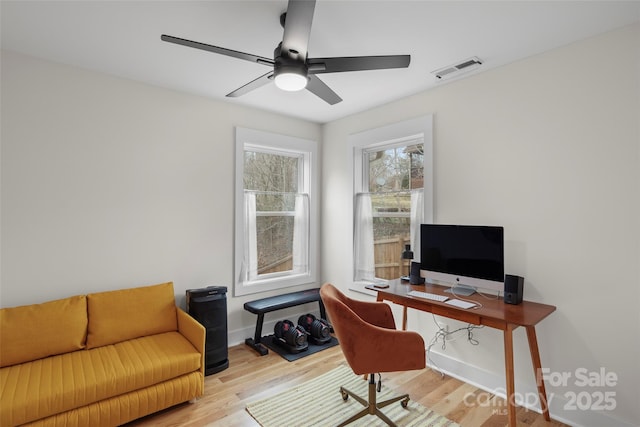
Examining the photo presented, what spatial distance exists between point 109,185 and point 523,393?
3.73 meters

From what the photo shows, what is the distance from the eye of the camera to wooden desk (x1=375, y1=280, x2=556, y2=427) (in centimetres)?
196

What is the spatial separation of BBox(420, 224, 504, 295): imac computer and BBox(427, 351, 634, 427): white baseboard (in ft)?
2.28

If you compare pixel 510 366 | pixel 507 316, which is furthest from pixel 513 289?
pixel 510 366

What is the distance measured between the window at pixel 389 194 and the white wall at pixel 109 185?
1422 mm

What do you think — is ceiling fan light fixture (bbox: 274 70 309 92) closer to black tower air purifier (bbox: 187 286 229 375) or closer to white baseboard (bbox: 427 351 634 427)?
black tower air purifier (bbox: 187 286 229 375)

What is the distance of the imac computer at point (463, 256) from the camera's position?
2.42 metres

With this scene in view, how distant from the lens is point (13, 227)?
2.39 m

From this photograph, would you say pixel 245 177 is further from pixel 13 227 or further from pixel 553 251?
pixel 553 251

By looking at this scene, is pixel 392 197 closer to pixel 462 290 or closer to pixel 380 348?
pixel 462 290

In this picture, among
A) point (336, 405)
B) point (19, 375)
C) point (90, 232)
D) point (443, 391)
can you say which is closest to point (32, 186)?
point (90, 232)

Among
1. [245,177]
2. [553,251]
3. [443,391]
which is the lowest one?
[443,391]

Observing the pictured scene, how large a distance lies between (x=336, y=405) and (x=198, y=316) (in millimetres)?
1387

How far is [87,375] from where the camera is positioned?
2100mm

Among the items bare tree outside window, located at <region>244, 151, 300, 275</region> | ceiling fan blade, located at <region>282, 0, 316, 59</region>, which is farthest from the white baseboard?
ceiling fan blade, located at <region>282, 0, 316, 59</region>
